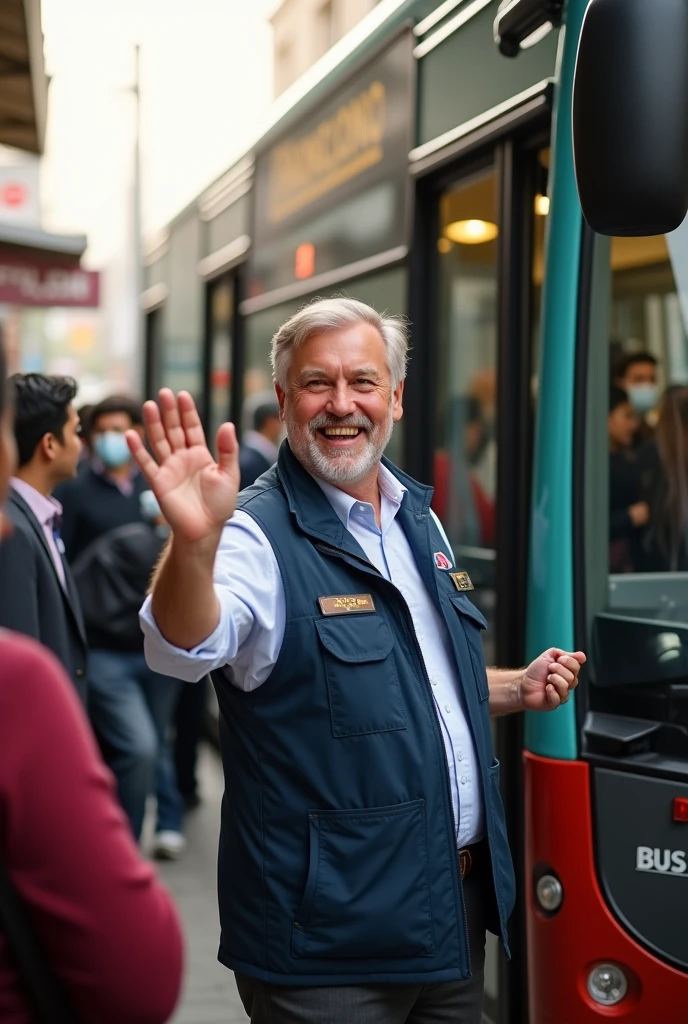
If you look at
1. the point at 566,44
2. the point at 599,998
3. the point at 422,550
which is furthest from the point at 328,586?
the point at 566,44

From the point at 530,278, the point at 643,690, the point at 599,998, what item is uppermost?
the point at 530,278

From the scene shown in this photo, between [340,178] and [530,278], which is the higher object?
[340,178]

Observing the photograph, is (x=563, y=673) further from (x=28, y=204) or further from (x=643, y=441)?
(x=28, y=204)

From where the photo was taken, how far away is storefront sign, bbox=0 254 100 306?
8914 millimetres

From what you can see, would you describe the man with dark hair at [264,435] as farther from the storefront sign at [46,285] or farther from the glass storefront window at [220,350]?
the storefront sign at [46,285]

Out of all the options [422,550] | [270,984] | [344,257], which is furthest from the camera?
[344,257]

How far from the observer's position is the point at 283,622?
2.35m

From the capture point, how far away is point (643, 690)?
9.57 feet

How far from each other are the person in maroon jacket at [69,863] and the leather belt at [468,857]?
1153 millimetres

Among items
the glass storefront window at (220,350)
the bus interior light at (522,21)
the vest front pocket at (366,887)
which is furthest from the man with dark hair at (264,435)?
the vest front pocket at (366,887)

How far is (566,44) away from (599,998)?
1.96m

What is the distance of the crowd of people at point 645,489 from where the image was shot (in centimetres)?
309

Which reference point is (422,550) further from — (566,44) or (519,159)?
(519,159)

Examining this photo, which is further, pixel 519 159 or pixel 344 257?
pixel 344 257
